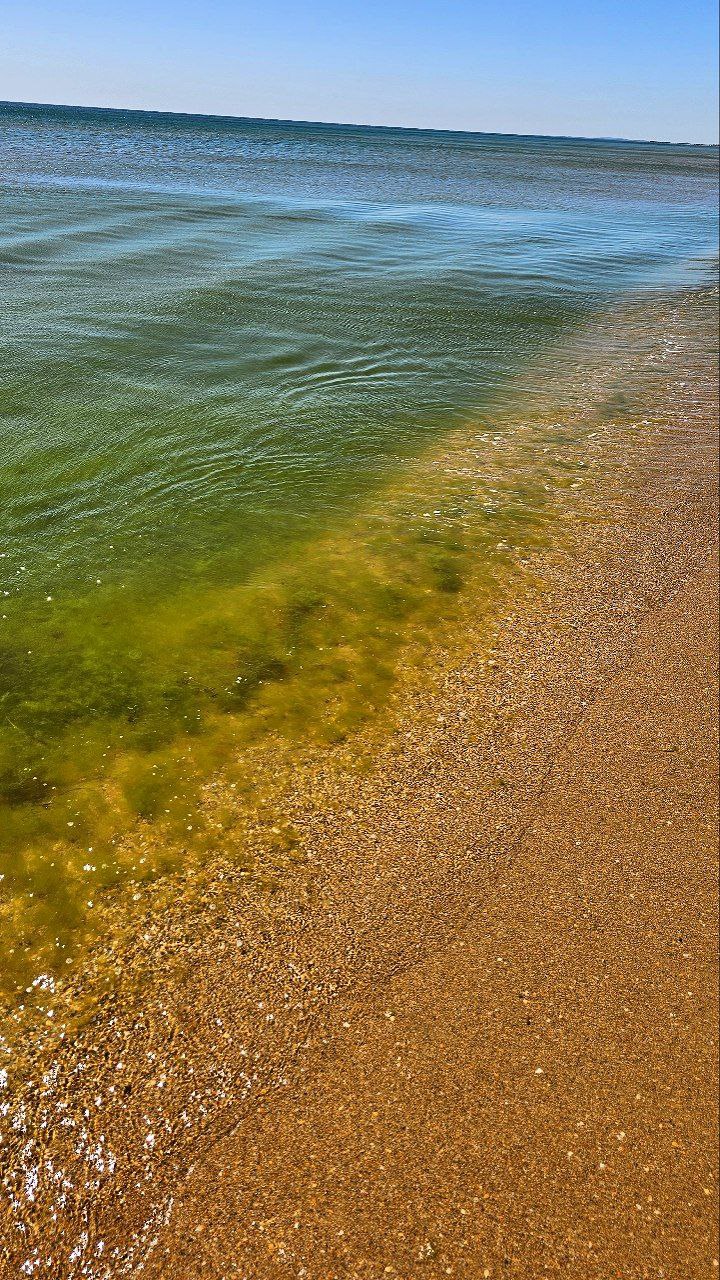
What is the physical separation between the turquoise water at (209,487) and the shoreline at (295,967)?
0.41m

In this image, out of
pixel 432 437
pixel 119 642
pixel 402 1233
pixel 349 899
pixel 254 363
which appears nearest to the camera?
pixel 402 1233

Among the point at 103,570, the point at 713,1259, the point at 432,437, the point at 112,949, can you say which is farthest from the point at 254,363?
the point at 713,1259

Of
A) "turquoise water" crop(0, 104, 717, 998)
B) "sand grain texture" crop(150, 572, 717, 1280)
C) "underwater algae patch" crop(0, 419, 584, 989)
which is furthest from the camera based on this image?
"turquoise water" crop(0, 104, 717, 998)

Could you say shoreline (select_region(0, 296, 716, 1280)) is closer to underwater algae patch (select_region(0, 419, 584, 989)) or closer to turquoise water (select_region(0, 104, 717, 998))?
underwater algae patch (select_region(0, 419, 584, 989))

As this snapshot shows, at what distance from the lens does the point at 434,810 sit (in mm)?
3090

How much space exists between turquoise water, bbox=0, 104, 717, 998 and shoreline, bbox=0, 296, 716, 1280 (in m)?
0.41

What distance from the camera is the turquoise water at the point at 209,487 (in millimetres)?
3309

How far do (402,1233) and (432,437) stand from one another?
18.8 ft

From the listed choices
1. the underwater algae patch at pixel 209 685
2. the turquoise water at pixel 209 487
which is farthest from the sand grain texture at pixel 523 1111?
the turquoise water at pixel 209 487

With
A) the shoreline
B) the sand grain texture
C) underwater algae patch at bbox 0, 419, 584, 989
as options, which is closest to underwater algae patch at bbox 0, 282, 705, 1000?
underwater algae patch at bbox 0, 419, 584, 989

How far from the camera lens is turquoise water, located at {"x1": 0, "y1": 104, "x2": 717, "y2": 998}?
3309mm

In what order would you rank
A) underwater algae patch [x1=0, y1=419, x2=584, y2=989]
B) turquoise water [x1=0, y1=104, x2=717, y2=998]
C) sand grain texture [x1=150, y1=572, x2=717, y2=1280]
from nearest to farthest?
sand grain texture [x1=150, y1=572, x2=717, y2=1280]
underwater algae patch [x1=0, y1=419, x2=584, y2=989]
turquoise water [x1=0, y1=104, x2=717, y2=998]

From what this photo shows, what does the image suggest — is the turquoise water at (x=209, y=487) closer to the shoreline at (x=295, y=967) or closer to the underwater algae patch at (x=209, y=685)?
the underwater algae patch at (x=209, y=685)

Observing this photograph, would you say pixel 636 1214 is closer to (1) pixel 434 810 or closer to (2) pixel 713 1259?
(2) pixel 713 1259
